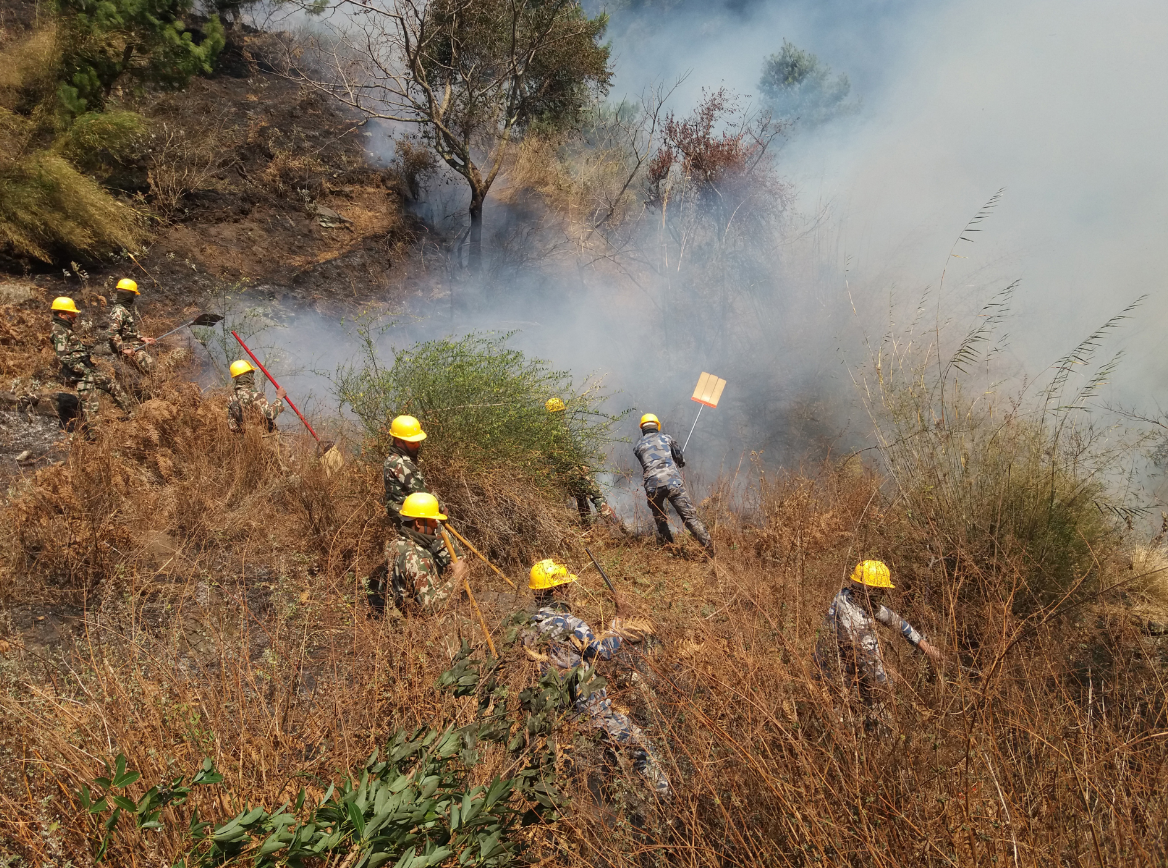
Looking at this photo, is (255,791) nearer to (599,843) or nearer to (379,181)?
(599,843)

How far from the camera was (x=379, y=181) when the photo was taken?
40.1ft

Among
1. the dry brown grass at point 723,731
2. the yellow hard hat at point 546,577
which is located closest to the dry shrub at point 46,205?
the dry brown grass at point 723,731

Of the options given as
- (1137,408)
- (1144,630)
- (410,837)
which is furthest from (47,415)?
(1137,408)

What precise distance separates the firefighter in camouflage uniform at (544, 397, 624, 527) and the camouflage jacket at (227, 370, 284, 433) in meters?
2.67

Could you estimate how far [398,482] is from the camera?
4543 mm

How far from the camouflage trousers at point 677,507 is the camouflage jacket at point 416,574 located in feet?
8.52

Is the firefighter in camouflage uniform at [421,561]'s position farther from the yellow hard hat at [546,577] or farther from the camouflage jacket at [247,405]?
the camouflage jacket at [247,405]

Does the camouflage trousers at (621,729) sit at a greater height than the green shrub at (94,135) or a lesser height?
lesser

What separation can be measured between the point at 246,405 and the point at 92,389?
1.62m

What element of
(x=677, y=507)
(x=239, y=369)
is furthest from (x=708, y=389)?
(x=239, y=369)

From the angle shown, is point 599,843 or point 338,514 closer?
point 599,843

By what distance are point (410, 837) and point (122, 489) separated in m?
4.38

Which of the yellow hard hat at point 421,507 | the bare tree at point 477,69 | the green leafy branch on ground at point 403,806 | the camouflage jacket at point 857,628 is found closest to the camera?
the green leafy branch on ground at point 403,806

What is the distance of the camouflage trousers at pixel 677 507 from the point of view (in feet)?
20.2
